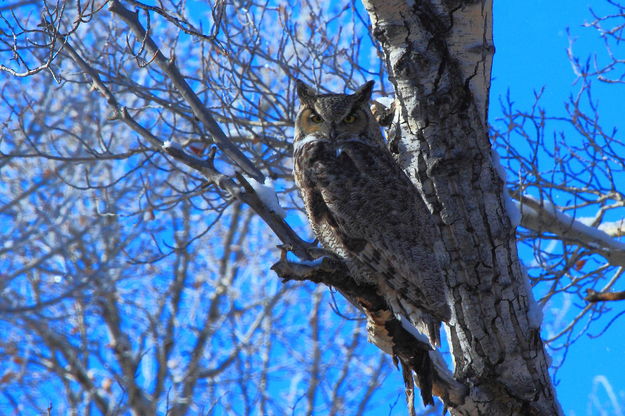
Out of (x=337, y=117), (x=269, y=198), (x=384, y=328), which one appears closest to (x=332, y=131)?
(x=337, y=117)

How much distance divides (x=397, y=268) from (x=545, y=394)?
2.82 feet

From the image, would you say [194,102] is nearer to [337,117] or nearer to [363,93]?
[337,117]

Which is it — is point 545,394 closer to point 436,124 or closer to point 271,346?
point 436,124

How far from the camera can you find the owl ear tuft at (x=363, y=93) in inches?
149

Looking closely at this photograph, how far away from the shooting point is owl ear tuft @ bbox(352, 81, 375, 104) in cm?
379

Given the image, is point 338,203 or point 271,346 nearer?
point 338,203

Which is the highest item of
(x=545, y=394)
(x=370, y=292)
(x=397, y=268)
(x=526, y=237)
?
(x=526, y=237)

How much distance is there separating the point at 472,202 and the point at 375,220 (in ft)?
1.64

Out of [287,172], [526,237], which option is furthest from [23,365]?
[526,237]

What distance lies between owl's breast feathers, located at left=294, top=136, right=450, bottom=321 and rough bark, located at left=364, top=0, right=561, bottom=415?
0.15 m

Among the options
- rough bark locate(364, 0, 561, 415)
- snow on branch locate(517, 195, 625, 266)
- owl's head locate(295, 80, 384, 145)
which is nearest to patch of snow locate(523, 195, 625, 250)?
snow on branch locate(517, 195, 625, 266)

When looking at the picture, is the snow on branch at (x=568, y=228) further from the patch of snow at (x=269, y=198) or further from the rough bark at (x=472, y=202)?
the patch of snow at (x=269, y=198)

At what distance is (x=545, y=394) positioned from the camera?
10.2ft

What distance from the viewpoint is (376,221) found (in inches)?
135
